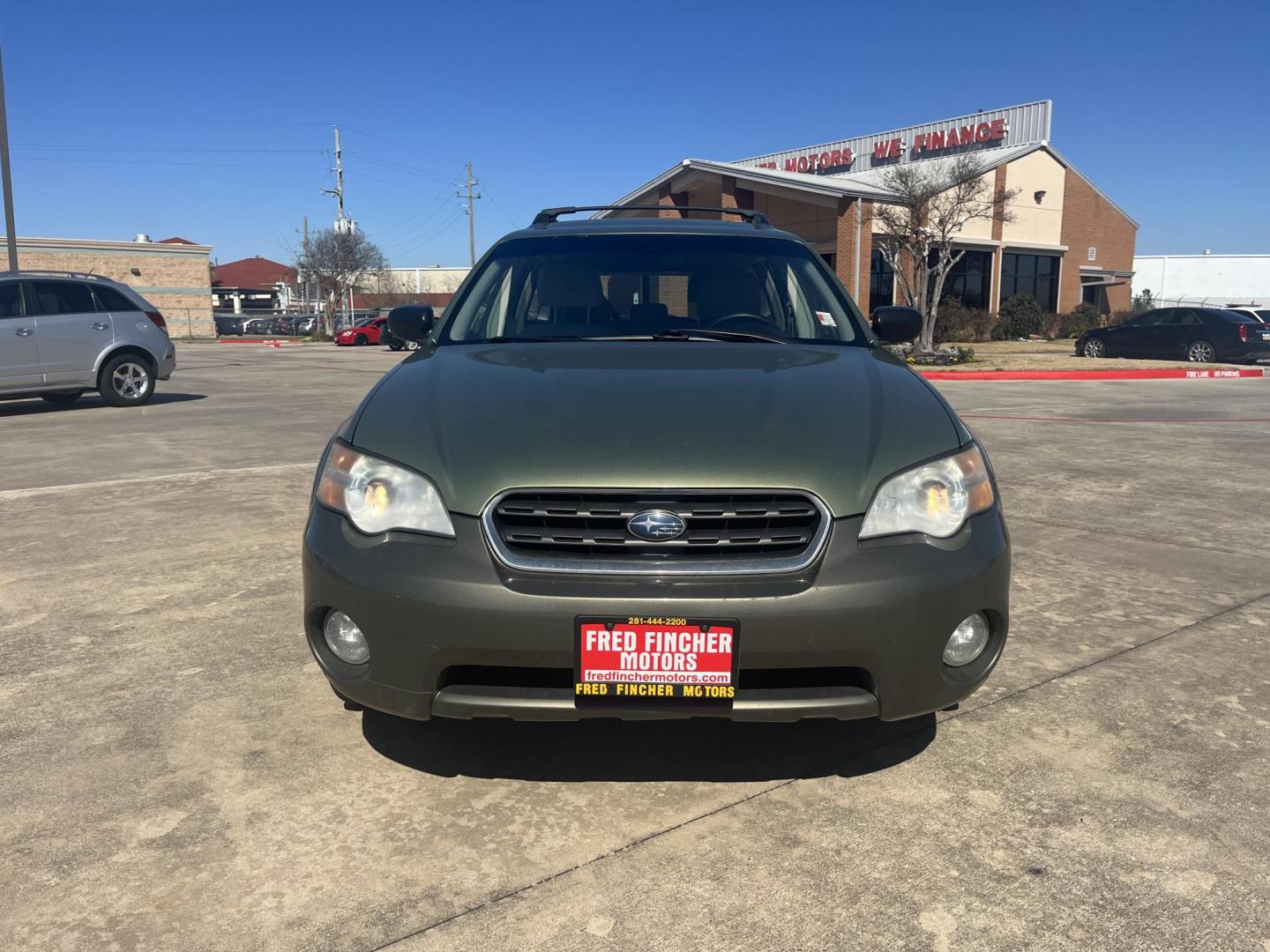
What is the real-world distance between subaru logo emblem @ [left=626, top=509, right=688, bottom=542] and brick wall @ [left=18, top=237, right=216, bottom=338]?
5346 centimetres

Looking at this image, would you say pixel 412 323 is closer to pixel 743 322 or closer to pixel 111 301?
pixel 743 322

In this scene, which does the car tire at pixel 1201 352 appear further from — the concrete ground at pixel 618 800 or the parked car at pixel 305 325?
the parked car at pixel 305 325

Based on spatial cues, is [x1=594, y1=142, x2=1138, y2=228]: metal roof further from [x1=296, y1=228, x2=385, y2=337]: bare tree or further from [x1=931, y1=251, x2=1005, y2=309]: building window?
[x1=296, y1=228, x2=385, y2=337]: bare tree

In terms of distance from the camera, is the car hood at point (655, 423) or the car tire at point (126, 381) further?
the car tire at point (126, 381)

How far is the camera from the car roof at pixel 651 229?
160 inches

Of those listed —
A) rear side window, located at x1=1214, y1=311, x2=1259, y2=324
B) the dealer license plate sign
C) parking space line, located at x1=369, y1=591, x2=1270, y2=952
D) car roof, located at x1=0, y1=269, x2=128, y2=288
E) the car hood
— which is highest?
car roof, located at x1=0, y1=269, x2=128, y2=288

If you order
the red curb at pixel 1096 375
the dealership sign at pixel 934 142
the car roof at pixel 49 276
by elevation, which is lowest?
the red curb at pixel 1096 375

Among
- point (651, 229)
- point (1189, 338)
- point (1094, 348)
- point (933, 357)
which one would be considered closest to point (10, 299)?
point (651, 229)

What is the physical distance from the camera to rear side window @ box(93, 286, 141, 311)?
1184cm

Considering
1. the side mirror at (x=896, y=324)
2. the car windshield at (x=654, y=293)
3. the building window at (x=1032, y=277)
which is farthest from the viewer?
the building window at (x=1032, y=277)

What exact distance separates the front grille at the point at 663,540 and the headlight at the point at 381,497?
0.16 m

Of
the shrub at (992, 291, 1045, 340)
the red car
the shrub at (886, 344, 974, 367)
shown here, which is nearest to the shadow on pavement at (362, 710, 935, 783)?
the shrub at (886, 344, 974, 367)

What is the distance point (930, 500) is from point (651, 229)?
2067mm

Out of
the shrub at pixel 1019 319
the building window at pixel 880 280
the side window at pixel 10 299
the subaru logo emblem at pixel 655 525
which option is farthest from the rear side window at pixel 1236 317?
the subaru logo emblem at pixel 655 525
